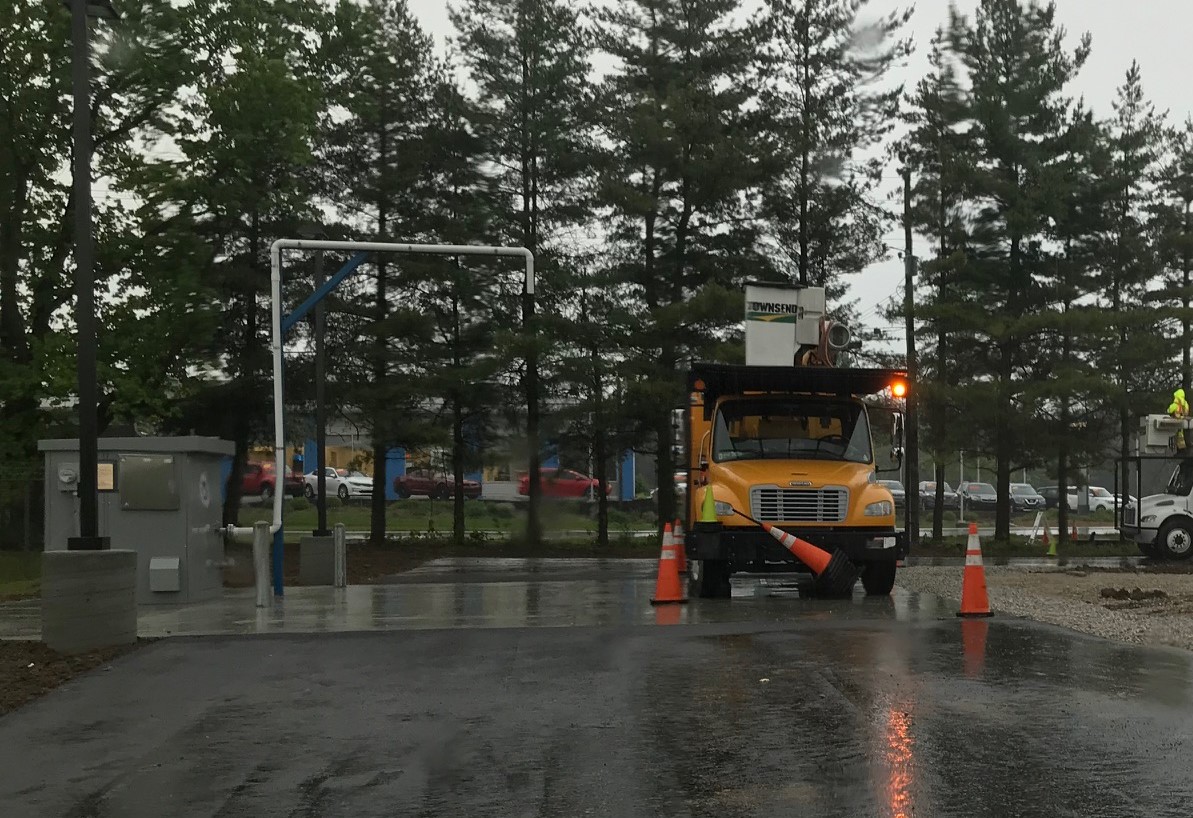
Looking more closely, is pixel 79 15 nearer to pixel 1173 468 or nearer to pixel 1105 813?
pixel 1105 813

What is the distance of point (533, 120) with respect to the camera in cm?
4012

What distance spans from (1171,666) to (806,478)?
6547 mm

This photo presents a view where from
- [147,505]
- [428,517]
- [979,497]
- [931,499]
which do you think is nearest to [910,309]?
[428,517]

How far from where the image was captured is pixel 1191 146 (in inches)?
1997

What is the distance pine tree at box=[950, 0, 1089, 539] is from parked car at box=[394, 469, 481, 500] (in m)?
25.7

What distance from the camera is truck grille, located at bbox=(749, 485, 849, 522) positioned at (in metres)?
17.0

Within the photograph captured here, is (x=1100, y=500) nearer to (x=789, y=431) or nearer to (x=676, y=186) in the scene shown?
(x=676, y=186)

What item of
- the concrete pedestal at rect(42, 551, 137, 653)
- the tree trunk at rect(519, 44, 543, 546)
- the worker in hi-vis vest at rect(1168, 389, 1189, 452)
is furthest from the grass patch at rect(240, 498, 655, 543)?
the concrete pedestal at rect(42, 551, 137, 653)

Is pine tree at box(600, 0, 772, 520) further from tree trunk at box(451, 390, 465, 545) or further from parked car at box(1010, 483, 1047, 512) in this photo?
parked car at box(1010, 483, 1047, 512)

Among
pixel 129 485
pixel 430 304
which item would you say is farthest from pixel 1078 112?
pixel 129 485

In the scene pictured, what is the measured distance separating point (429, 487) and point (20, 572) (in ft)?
130

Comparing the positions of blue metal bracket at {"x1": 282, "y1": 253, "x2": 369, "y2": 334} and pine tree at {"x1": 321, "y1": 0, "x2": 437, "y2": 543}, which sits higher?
pine tree at {"x1": 321, "y1": 0, "x2": 437, "y2": 543}

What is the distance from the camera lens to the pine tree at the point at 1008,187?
41500mm

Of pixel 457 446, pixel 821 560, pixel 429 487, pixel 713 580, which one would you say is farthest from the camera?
pixel 429 487
